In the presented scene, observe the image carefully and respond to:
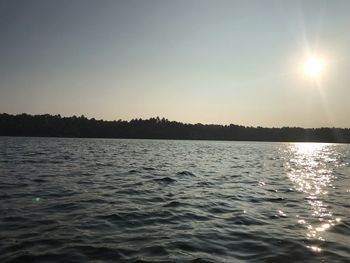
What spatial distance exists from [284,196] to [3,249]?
686 inches

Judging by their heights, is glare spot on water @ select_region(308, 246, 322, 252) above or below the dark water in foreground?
below

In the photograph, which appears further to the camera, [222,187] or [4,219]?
[222,187]

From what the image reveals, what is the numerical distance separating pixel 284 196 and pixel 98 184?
1218 cm

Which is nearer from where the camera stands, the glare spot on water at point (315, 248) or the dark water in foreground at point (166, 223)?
the dark water in foreground at point (166, 223)

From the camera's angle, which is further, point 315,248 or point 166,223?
point 166,223

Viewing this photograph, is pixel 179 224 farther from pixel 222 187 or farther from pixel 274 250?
pixel 222 187

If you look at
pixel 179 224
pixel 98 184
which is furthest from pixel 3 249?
pixel 98 184

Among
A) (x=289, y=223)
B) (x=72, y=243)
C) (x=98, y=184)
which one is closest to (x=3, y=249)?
(x=72, y=243)

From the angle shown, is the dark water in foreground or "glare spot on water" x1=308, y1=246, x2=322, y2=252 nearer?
the dark water in foreground

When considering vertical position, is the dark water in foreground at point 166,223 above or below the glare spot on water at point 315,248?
above

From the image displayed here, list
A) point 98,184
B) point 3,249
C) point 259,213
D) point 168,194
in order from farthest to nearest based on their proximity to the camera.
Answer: point 98,184 → point 168,194 → point 259,213 → point 3,249

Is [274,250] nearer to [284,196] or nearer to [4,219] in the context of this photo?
[4,219]

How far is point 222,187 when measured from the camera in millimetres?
26359

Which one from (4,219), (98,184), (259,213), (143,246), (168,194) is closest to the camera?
(143,246)
